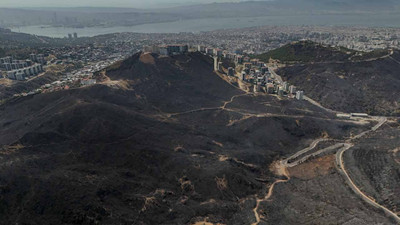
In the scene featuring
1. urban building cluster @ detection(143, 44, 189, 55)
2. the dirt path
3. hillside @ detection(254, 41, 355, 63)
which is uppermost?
urban building cluster @ detection(143, 44, 189, 55)

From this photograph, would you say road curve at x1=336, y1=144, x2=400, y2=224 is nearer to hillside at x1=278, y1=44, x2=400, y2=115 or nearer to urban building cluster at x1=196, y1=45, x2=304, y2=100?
hillside at x1=278, y1=44, x2=400, y2=115

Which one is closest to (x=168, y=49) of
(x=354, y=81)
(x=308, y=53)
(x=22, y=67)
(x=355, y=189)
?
(x=308, y=53)

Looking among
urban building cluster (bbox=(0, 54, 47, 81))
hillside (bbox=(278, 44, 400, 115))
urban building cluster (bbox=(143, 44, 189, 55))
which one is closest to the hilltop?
hillside (bbox=(278, 44, 400, 115))

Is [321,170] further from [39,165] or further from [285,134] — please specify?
[39,165]

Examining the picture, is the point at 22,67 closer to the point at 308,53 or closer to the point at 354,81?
the point at 308,53

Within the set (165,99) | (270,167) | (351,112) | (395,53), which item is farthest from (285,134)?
(395,53)

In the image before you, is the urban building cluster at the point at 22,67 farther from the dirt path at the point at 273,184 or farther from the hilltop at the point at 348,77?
the hilltop at the point at 348,77
